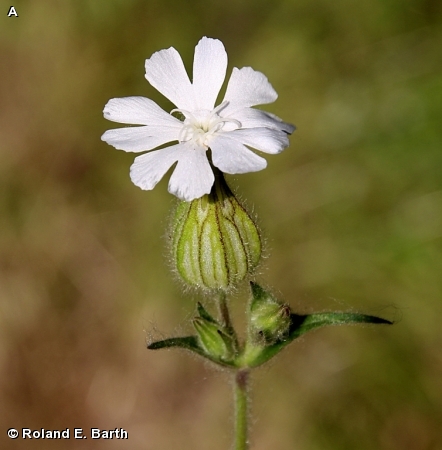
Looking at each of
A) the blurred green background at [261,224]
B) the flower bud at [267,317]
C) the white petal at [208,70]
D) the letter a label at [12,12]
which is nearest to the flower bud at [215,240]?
the flower bud at [267,317]

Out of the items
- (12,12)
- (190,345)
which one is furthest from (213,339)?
(12,12)

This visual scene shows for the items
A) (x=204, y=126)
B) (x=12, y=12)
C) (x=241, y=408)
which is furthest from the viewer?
(x=12, y=12)

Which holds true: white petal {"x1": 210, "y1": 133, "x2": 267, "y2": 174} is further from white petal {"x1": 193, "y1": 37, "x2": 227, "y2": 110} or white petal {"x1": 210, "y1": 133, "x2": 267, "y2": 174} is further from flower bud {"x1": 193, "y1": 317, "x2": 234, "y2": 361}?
flower bud {"x1": 193, "y1": 317, "x2": 234, "y2": 361}

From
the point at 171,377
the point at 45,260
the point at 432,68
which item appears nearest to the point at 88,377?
the point at 171,377

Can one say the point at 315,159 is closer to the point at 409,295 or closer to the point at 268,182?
the point at 268,182

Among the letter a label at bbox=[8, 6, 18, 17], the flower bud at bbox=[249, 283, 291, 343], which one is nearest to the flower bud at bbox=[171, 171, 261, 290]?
the flower bud at bbox=[249, 283, 291, 343]

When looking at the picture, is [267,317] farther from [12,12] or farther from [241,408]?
[12,12]
